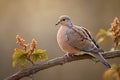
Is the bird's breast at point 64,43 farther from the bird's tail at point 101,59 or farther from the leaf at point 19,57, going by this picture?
the leaf at point 19,57

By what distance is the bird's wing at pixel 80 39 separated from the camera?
5.06 ft

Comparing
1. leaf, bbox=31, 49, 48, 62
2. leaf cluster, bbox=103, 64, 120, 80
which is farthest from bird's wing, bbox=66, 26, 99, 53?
leaf, bbox=31, 49, 48, 62

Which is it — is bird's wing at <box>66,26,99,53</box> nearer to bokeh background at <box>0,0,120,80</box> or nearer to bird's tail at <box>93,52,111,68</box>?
bird's tail at <box>93,52,111,68</box>

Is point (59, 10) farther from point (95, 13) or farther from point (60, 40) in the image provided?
point (60, 40)

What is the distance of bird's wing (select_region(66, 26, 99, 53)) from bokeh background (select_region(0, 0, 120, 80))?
4.34ft

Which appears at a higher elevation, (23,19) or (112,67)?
(23,19)

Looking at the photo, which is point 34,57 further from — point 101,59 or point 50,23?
point 50,23

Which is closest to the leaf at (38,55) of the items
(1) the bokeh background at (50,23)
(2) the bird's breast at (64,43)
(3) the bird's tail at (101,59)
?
(3) the bird's tail at (101,59)

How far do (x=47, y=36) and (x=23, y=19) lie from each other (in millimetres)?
211

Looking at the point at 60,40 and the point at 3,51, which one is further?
the point at 3,51

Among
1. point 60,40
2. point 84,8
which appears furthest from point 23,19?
point 60,40

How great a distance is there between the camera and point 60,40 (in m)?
1.63

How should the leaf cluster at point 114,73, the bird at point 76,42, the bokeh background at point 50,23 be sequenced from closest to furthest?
the leaf cluster at point 114,73 < the bird at point 76,42 < the bokeh background at point 50,23

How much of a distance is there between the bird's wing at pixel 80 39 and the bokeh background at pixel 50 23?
132cm
